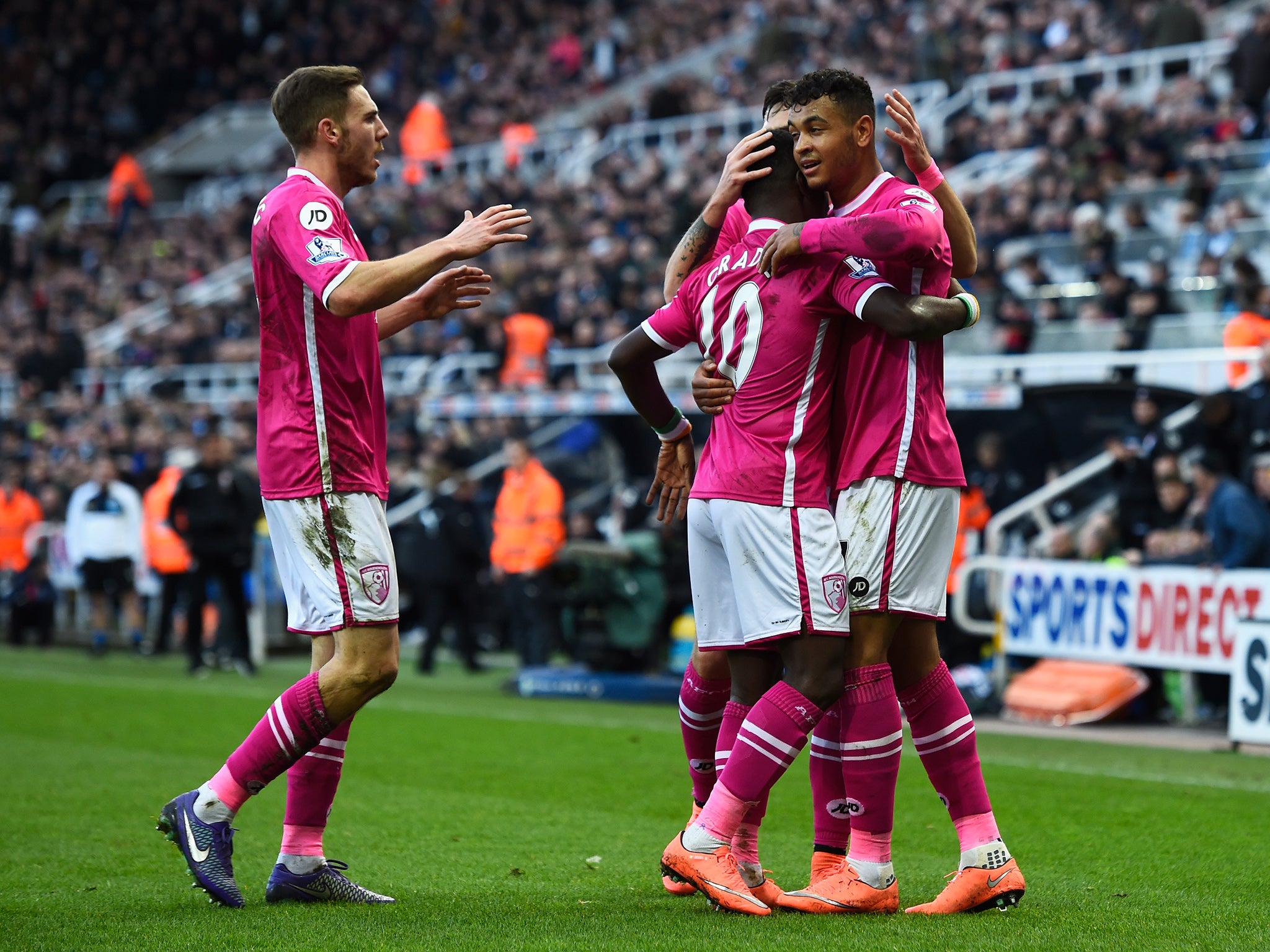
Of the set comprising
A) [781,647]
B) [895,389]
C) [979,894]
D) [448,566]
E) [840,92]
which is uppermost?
[840,92]

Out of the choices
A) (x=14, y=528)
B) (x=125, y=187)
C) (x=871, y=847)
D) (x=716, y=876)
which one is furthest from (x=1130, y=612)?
(x=125, y=187)

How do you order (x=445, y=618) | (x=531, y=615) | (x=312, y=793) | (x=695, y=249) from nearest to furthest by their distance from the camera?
(x=312, y=793)
(x=695, y=249)
(x=531, y=615)
(x=445, y=618)

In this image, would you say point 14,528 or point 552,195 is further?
point 552,195

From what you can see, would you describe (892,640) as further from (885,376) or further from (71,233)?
(71,233)

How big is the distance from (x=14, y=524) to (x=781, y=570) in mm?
16998

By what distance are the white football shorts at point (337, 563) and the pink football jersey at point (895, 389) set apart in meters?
1.42

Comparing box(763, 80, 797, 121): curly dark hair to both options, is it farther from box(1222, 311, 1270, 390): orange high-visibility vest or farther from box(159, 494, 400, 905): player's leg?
box(1222, 311, 1270, 390): orange high-visibility vest

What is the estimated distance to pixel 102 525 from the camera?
59.2 feet

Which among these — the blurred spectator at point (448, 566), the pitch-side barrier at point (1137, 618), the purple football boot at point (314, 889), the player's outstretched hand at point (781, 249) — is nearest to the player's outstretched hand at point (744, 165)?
the player's outstretched hand at point (781, 249)

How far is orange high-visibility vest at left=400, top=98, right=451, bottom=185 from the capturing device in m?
28.9

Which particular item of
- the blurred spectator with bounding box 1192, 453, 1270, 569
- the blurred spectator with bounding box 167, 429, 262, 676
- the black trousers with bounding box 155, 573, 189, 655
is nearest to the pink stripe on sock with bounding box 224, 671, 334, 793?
the blurred spectator with bounding box 1192, 453, 1270, 569

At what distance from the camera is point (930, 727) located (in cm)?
499

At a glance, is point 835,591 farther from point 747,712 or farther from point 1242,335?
point 1242,335

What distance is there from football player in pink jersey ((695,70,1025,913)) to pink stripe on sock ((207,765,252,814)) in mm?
1665
